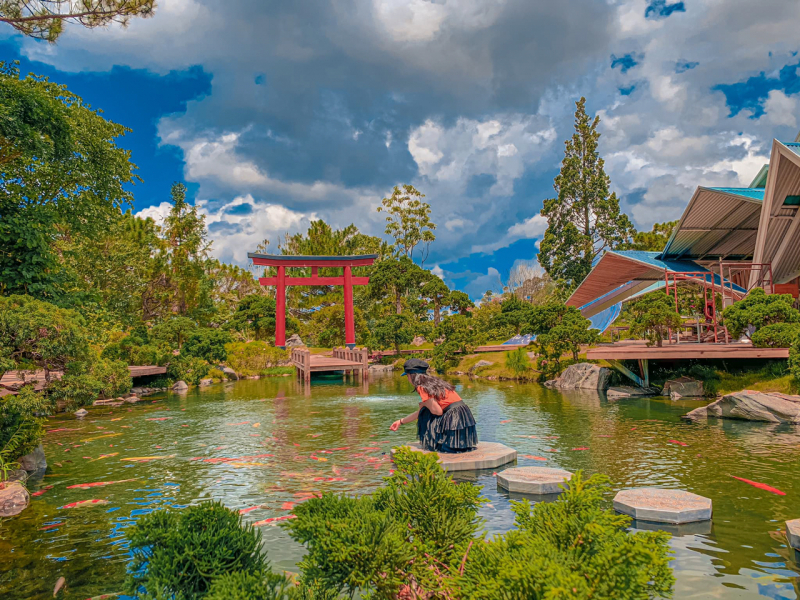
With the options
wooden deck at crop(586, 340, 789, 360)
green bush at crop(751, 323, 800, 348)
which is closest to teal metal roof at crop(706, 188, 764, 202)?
wooden deck at crop(586, 340, 789, 360)

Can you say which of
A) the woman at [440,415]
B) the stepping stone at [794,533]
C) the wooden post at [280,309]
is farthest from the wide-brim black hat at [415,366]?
the wooden post at [280,309]

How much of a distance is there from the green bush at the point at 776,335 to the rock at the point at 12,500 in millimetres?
14278

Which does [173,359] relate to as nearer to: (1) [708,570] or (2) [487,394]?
(2) [487,394]

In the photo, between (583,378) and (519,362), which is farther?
(519,362)

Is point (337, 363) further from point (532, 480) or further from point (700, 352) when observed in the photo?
point (532, 480)

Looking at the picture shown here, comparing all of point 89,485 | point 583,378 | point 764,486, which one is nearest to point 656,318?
point 583,378

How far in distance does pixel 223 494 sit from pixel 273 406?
348 inches

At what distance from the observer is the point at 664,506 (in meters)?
4.64

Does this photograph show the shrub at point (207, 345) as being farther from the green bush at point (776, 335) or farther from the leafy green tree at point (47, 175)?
the green bush at point (776, 335)

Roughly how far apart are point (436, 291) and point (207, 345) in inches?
599

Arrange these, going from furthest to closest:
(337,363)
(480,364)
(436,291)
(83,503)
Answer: (436,291)
(337,363)
(480,364)
(83,503)

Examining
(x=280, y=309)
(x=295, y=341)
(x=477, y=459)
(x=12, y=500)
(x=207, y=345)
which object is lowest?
(x=12, y=500)

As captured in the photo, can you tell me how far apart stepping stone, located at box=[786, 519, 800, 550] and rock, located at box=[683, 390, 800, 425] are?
6630 mm

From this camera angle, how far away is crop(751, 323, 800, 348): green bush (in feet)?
37.7
